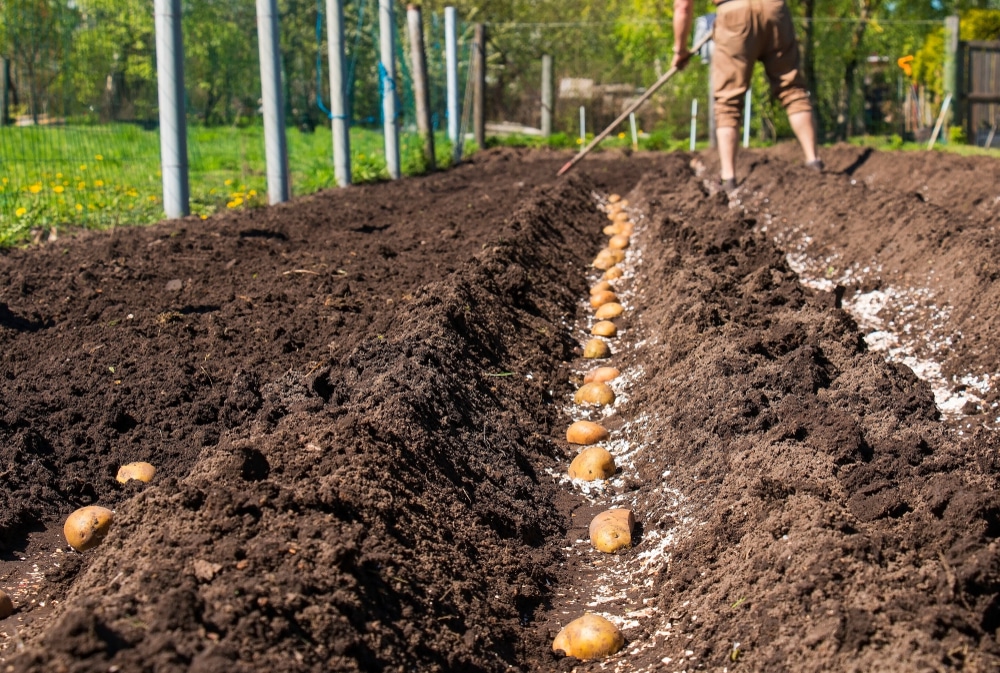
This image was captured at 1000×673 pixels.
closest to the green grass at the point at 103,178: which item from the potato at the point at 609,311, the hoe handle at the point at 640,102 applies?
the hoe handle at the point at 640,102

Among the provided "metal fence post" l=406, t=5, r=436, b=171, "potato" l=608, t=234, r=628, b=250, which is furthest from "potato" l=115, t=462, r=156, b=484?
"metal fence post" l=406, t=5, r=436, b=171

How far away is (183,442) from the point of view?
3.81m

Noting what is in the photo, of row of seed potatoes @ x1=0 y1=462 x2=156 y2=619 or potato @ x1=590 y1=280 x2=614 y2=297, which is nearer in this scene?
row of seed potatoes @ x1=0 y1=462 x2=156 y2=619

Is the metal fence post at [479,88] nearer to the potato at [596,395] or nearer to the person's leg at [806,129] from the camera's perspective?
the person's leg at [806,129]

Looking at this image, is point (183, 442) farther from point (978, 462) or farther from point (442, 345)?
point (978, 462)

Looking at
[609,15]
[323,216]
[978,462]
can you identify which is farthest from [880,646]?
[609,15]

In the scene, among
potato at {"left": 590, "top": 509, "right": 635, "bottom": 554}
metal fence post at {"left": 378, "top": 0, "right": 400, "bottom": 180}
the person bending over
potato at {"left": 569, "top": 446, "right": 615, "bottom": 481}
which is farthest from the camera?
metal fence post at {"left": 378, "top": 0, "right": 400, "bottom": 180}

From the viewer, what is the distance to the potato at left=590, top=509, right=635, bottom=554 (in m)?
3.31

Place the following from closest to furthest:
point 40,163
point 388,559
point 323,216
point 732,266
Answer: point 388,559, point 732,266, point 40,163, point 323,216

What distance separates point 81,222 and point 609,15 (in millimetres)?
26244

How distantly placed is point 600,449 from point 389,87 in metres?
9.00

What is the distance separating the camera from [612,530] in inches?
131

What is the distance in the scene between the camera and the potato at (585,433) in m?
4.19

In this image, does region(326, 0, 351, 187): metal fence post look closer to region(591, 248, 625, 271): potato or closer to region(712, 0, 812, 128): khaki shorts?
region(712, 0, 812, 128): khaki shorts
